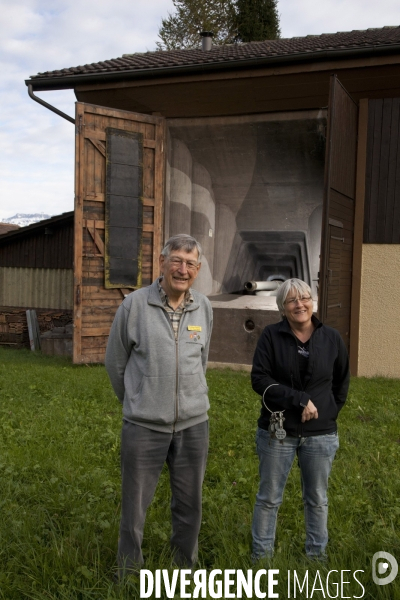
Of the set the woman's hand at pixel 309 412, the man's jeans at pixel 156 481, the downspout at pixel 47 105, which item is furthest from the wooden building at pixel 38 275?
the woman's hand at pixel 309 412

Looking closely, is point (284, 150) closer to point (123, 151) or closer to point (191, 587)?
point (123, 151)

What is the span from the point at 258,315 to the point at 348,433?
4561 millimetres

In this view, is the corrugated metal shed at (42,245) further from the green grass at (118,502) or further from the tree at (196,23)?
the tree at (196,23)

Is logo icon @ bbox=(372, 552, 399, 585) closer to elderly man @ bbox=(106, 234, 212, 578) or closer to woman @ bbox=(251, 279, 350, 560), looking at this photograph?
woman @ bbox=(251, 279, 350, 560)

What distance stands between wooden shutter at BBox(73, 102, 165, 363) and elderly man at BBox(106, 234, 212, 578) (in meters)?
6.81

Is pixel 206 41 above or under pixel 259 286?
above

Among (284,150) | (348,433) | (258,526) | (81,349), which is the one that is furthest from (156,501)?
(284,150)

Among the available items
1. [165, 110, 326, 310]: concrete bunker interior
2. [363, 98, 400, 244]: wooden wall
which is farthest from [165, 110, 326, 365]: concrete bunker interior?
[363, 98, 400, 244]: wooden wall

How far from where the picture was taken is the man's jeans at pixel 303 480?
295cm

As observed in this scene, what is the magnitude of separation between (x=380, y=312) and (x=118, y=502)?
6581 millimetres

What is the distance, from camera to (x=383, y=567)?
2.91 m

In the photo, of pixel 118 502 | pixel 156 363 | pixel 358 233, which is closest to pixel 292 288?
pixel 156 363

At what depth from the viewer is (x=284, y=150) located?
37.1 ft

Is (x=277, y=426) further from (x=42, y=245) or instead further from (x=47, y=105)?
(x=42, y=245)
